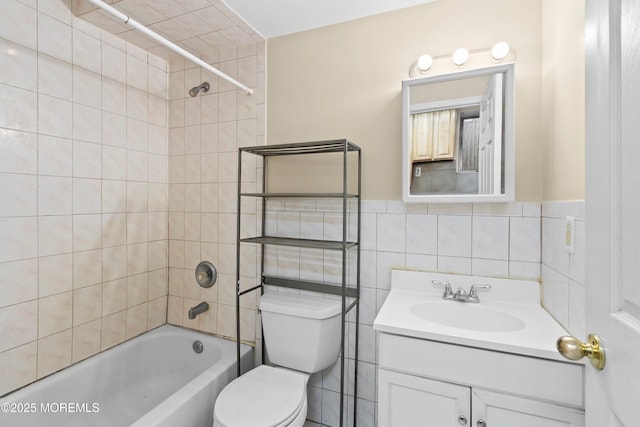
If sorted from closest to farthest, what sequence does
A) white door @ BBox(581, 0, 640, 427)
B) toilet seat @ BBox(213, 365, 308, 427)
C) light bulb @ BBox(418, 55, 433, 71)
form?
white door @ BBox(581, 0, 640, 427) → toilet seat @ BBox(213, 365, 308, 427) → light bulb @ BBox(418, 55, 433, 71)

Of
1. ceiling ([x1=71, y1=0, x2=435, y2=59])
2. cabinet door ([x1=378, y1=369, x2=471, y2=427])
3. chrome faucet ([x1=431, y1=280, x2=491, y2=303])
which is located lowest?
cabinet door ([x1=378, y1=369, x2=471, y2=427])

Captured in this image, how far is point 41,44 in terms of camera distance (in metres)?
1.48

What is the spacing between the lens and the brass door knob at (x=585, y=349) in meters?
0.60

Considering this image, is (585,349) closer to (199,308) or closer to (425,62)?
(425,62)

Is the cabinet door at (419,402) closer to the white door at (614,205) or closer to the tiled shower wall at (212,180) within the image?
the white door at (614,205)

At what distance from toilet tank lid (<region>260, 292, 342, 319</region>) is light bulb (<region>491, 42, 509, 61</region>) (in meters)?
1.37

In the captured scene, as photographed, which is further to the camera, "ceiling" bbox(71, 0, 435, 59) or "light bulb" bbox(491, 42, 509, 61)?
"ceiling" bbox(71, 0, 435, 59)

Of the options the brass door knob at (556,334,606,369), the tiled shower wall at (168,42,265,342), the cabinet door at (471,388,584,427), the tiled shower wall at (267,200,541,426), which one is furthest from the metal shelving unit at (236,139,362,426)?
the brass door knob at (556,334,606,369)

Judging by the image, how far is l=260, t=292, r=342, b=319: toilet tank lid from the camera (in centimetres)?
154

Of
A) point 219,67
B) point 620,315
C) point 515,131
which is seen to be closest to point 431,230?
point 515,131

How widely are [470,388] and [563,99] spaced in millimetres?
1090

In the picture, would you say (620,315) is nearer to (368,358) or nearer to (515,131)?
(515,131)

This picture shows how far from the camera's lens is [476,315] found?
1.34 metres

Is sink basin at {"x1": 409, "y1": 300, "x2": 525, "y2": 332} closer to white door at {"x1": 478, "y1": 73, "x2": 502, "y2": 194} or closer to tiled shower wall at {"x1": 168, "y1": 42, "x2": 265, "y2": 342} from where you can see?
white door at {"x1": 478, "y1": 73, "x2": 502, "y2": 194}
